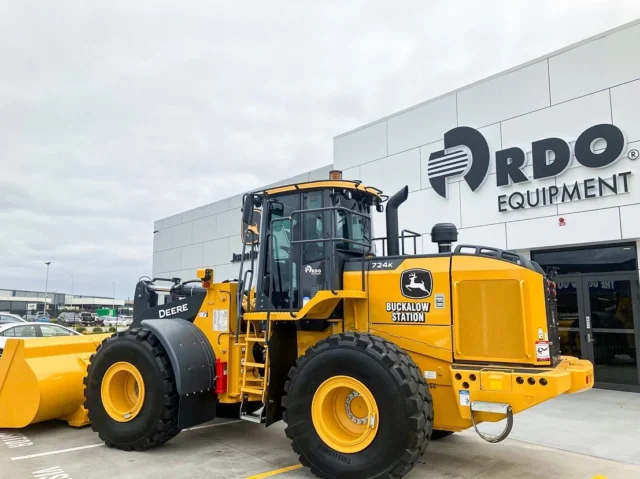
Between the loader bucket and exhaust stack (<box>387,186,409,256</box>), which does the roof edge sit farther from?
the loader bucket

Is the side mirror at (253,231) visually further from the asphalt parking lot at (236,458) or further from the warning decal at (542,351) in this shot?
the warning decal at (542,351)

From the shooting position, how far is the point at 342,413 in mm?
5035

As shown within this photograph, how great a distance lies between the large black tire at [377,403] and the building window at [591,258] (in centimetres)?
645

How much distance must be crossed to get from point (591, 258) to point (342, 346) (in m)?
8.05

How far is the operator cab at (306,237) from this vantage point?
18.3ft

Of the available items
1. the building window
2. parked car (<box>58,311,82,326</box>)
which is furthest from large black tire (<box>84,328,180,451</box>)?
parked car (<box>58,311,82,326</box>)

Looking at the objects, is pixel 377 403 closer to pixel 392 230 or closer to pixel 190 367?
pixel 392 230

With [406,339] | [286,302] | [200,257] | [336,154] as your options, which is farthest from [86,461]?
[200,257]

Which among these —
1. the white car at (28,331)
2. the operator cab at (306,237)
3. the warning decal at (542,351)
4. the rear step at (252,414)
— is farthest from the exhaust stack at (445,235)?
the white car at (28,331)

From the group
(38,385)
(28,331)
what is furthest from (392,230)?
(28,331)

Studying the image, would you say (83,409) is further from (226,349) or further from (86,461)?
(226,349)

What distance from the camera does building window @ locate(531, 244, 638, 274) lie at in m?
10.2

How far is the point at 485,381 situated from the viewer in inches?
182

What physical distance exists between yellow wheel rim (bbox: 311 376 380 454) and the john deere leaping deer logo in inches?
43.5
